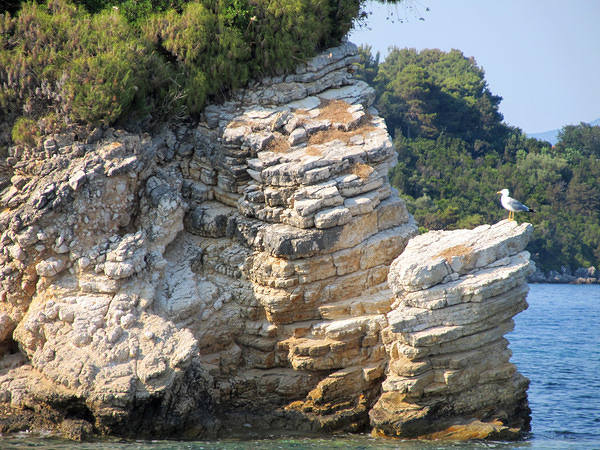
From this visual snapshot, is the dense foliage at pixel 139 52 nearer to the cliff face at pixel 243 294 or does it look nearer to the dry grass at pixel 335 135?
the cliff face at pixel 243 294

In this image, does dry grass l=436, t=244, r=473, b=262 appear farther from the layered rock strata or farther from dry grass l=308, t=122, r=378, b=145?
dry grass l=308, t=122, r=378, b=145

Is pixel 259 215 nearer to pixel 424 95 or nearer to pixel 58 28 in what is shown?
pixel 58 28

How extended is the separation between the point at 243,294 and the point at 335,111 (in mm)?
4782

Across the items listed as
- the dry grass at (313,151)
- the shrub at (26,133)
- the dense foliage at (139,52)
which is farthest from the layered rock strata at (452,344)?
the shrub at (26,133)

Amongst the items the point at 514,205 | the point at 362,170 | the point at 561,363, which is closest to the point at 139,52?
the point at 362,170

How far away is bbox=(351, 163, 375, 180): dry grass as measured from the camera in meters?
14.7

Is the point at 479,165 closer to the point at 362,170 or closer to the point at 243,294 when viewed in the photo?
the point at 362,170

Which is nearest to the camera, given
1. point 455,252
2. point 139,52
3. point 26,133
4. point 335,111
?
point 455,252

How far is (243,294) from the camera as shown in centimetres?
1448

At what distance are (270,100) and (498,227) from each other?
228 inches

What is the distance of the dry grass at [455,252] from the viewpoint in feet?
44.0

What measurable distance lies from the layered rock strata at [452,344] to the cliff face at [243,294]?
35 mm

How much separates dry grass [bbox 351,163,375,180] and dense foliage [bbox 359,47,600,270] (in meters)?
27.5

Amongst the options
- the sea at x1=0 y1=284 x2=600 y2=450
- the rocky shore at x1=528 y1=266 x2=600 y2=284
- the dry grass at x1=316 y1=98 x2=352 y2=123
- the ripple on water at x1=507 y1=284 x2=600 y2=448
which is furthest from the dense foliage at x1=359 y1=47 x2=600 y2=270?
the dry grass at x1=316 y1=98 x2=352 y2=123
